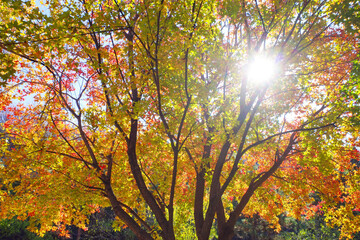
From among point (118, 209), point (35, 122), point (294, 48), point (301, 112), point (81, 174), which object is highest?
point (301, 112)

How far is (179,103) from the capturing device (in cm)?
551

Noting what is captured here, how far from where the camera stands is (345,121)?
398 centimetres

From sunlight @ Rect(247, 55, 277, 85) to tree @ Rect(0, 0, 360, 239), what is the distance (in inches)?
1.0

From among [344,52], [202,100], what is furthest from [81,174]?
[344,52]

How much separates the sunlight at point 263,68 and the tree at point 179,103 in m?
0.03

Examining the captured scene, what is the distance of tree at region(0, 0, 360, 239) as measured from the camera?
3.91 m

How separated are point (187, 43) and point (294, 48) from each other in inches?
101

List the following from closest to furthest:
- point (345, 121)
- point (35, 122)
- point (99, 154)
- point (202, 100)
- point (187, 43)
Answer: point (187, 43) → point (345, 121) → point (202, 100) → point (99, 154) → point (35, 122)

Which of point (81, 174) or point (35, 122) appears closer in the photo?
point (81, 174)

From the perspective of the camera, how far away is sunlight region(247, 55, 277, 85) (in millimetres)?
4520

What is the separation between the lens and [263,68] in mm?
4676

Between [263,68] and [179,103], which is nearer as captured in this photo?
[263,68]

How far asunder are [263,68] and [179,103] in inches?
84.6

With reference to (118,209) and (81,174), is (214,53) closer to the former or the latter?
(118,209)
